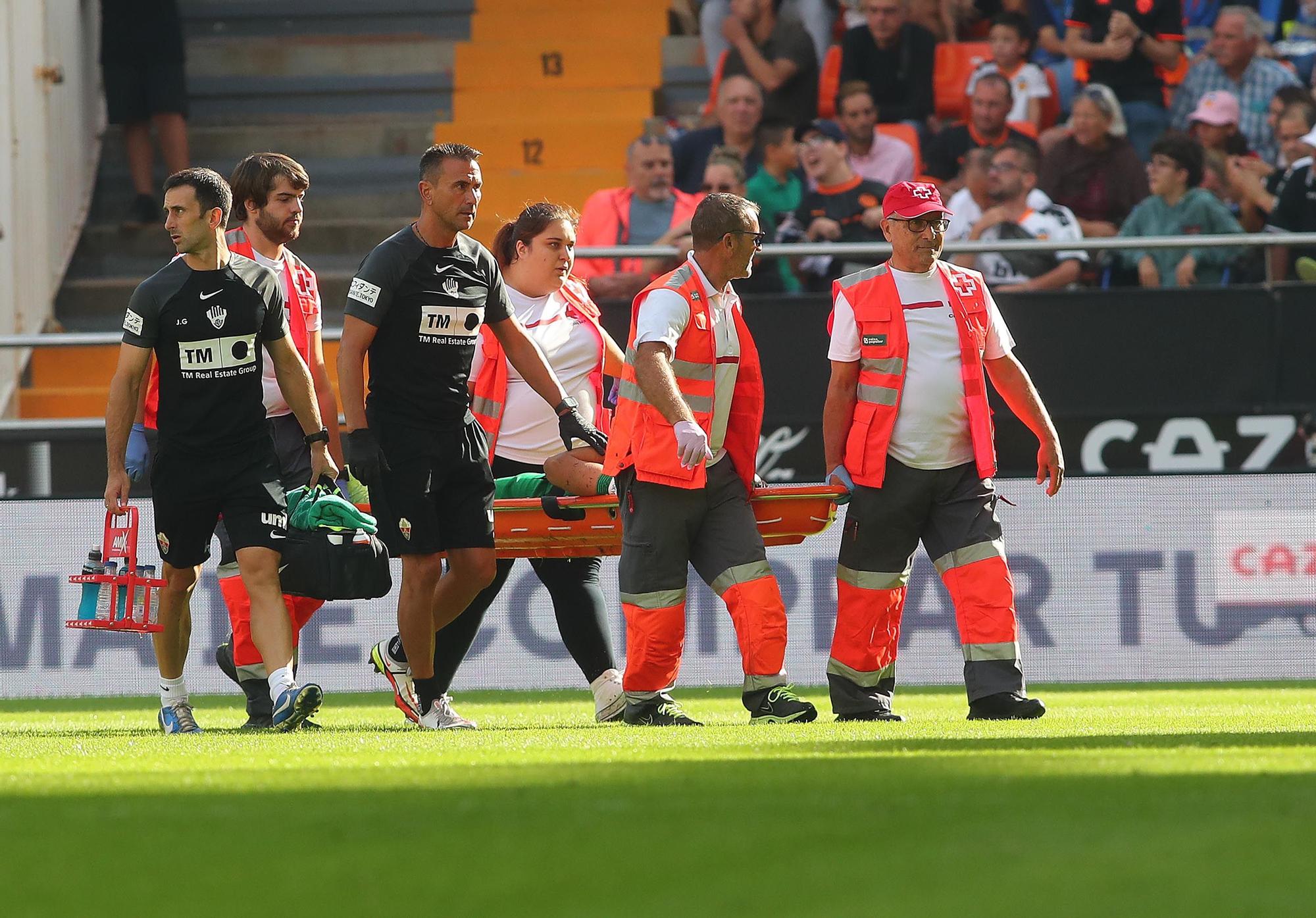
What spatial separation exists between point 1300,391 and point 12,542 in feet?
23.2

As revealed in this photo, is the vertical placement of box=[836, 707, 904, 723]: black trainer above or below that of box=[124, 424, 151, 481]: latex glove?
below

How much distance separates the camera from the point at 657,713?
7.42 m

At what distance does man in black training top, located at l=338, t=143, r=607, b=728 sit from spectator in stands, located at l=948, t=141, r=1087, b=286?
15.2 feet

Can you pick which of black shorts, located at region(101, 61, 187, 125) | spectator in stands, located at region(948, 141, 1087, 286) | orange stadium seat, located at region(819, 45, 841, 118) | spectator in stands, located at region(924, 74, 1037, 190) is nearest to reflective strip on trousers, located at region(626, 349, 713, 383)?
spectator in stands, located at region(948, 141, 1087, 286)

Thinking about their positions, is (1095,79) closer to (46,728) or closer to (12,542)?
(12,542)

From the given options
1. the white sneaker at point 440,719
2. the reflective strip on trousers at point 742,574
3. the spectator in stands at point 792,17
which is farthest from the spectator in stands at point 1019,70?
the white sneaker at point 440,719

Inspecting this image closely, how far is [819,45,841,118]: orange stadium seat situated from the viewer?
15133mm

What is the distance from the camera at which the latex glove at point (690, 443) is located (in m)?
6.91

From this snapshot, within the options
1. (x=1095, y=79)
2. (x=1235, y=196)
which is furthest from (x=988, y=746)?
(x=1095, y=79)

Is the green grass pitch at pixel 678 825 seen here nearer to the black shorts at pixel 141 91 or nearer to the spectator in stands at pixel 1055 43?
the spectator in stands at pixel 1055 43

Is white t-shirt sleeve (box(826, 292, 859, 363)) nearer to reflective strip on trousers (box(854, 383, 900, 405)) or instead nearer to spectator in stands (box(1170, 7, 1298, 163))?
reflective strip on trousers (box(854, 383, 900, 405))

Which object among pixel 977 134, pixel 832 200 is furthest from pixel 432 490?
pixel 977 134

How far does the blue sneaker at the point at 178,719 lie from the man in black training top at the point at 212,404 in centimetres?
49

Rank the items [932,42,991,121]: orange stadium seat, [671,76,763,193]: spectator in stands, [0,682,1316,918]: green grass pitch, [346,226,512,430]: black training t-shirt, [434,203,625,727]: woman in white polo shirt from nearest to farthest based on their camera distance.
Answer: [0,682,1316,918]: green grass pitch < [346,226,512,430]: black training t-shirt < [434,203,625,727]: woman in white polo shirt < [671,76,763,193]: spectator in stands < [932,42,991,121]: orange stadium seat
